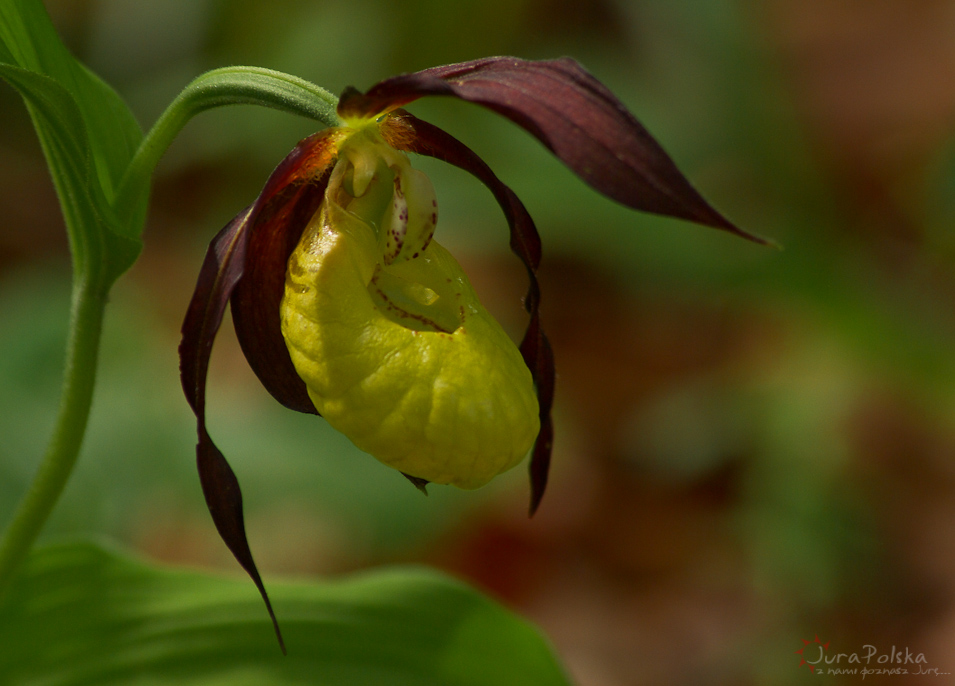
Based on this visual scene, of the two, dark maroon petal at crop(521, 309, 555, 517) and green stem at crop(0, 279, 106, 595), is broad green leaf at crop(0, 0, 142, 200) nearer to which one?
green stem at crop(0, 279, 106, 595)

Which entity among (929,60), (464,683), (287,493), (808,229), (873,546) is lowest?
(873,546)

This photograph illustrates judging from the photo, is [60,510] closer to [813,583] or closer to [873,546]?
[813,583]

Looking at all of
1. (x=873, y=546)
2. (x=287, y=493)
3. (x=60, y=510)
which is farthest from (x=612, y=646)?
(x=60, y=510)

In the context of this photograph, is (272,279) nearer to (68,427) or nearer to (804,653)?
(68,427)

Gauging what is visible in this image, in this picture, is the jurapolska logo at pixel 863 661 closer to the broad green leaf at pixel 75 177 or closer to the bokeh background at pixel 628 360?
the bokeh background at pixel 628 360

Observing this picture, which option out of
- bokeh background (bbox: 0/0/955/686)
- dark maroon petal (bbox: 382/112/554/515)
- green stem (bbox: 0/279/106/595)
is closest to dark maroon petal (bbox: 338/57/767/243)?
dark maroon petal (bbox: 382/112/554/515)

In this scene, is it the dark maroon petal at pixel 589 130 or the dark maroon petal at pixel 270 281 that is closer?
A: the dark maroon petal at pixel 589 130

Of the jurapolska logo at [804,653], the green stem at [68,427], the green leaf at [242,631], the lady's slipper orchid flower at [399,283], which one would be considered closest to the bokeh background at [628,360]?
the jurapolska logo at [804,653]

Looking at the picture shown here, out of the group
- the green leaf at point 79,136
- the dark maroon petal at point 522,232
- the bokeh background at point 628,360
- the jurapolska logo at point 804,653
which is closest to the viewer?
the green leaf at point 79,136
